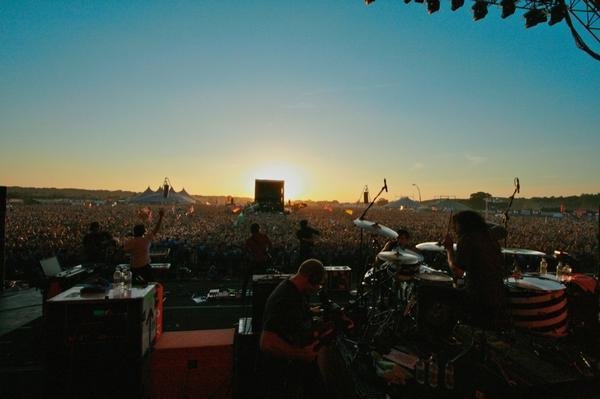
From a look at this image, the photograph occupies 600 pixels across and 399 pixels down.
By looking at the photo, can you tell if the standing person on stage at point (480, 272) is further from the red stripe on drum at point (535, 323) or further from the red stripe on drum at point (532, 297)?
the red stripe on drum at point (535, 323)

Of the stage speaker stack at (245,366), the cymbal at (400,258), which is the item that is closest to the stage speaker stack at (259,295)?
the stage speaker stack at (245,366)

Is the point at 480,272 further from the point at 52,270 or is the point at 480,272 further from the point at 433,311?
the point at 52,270

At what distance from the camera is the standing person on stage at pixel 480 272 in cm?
391

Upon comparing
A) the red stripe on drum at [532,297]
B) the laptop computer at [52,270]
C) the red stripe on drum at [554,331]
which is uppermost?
the laptop computer at [52,270]

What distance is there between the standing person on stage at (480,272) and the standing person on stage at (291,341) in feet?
6.92

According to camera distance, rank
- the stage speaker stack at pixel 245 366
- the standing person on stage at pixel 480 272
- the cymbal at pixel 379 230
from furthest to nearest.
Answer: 1. the cymbal at pixel 379 230
2. the standing person on stage at pixel 480 272
3. the stage speaker stack at pixel 245 366

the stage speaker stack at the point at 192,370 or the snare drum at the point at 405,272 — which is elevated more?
the snare drum at the point at 405,272

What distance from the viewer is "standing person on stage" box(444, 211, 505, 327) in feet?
12.8

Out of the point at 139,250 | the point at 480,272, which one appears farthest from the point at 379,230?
the point at 139,250

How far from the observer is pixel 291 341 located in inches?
115

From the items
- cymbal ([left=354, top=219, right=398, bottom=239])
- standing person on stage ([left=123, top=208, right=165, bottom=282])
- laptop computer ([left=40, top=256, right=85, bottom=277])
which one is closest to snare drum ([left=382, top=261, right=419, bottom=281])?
cymbal ([left=354, top=219, right=398, bottom=239])

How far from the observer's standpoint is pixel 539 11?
8375 millimetres

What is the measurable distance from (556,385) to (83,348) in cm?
545

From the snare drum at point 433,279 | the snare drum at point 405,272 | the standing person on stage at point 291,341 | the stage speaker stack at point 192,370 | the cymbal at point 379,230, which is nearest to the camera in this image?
the standing person on stage at point 291,341
